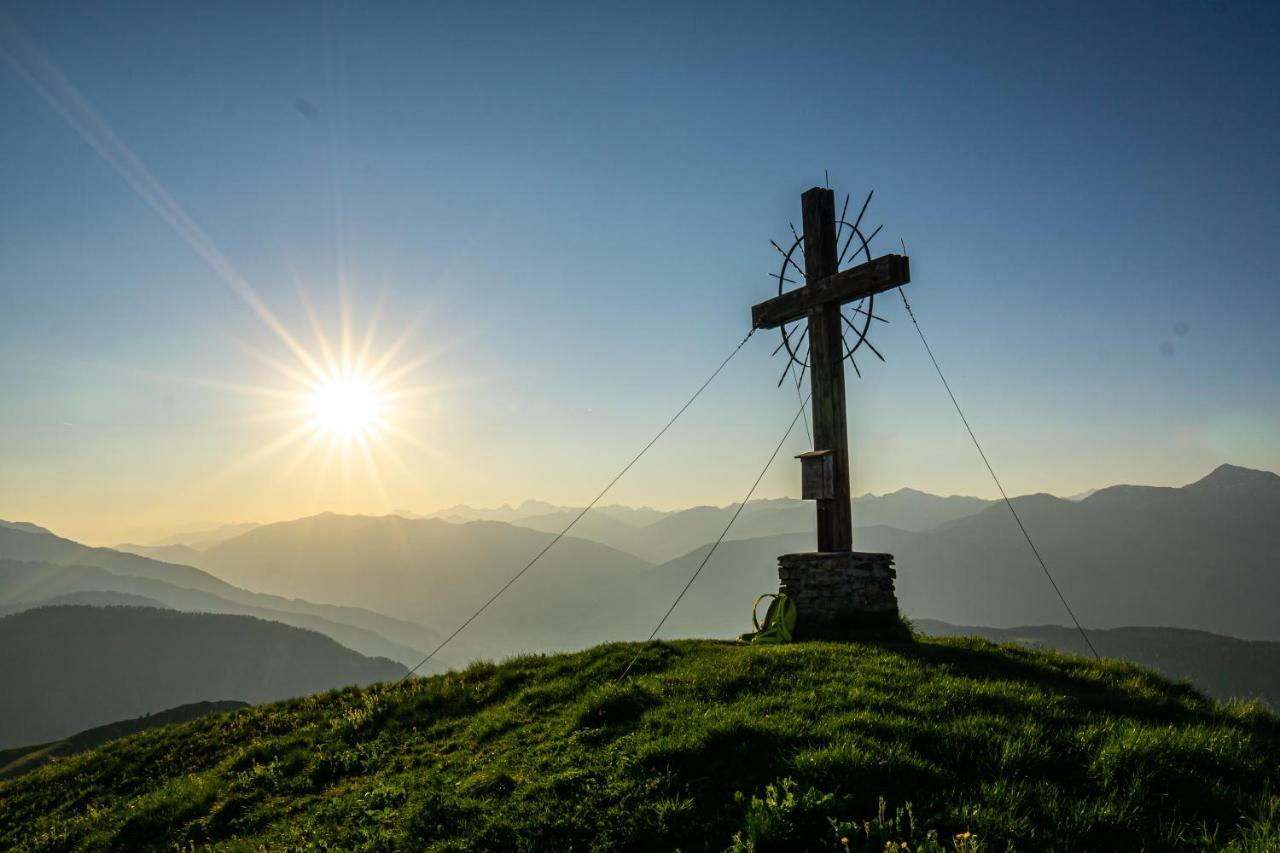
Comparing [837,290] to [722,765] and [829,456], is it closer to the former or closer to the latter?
[829,456]

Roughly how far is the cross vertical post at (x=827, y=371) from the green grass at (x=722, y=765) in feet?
10.2

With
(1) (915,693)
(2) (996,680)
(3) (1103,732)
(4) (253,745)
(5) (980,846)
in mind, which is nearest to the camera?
(5) (980,846)

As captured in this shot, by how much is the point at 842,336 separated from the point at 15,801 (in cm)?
1882

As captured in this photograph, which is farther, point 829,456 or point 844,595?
point 829,456

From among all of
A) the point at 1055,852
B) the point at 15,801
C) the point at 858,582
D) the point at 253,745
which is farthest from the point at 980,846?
the point at 15,801

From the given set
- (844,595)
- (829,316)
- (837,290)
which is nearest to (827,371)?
(829,316)

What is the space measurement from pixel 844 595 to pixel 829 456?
3.00m

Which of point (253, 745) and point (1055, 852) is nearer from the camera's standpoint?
point (1055, 852)

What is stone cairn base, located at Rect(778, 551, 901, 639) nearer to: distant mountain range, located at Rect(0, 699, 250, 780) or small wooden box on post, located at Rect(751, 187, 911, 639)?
small wooden box on post, located at Rect(751, 187, 911, 639)

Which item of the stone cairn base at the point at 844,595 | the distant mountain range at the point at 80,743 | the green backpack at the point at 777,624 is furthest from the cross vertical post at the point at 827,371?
the distant mountain range at the point at 80,743

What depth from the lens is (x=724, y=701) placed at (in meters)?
8.89

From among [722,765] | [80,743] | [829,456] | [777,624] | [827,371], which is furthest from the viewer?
[80,743]

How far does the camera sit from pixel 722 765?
22.5 ft

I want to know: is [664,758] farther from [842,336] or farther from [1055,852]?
[842,336]
